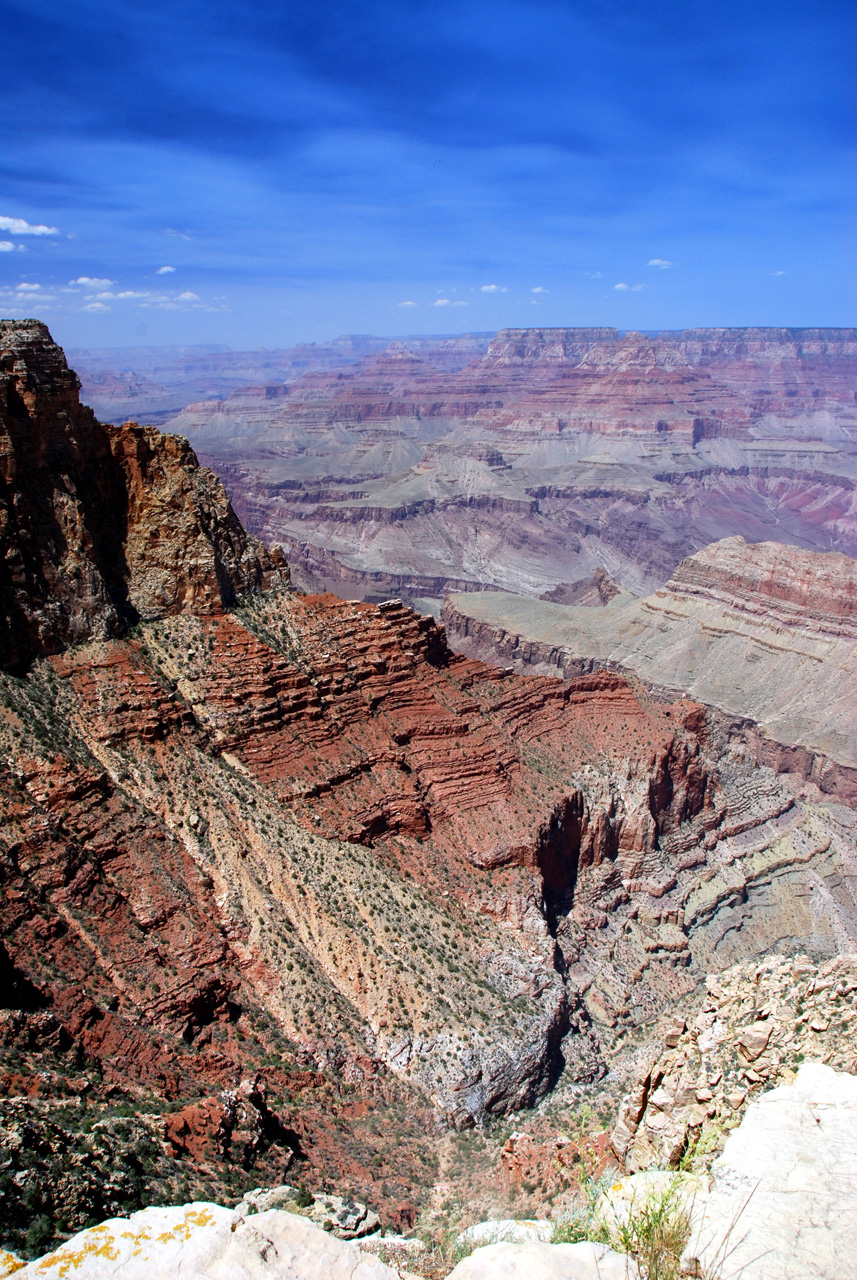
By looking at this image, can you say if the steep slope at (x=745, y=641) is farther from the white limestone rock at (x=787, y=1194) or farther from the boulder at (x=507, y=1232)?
the boulder at (x=507, y=1232)

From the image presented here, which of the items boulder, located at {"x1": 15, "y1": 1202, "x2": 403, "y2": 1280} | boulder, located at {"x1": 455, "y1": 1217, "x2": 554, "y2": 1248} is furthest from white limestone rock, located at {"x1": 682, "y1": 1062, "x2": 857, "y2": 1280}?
boulder, located at {"x1": 15, "y1": 1202, "x2": 403, "y2": 1280}

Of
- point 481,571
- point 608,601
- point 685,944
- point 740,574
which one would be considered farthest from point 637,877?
point 481,571

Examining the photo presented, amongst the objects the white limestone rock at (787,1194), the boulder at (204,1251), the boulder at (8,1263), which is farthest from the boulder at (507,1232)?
the boulder at (8,1263)

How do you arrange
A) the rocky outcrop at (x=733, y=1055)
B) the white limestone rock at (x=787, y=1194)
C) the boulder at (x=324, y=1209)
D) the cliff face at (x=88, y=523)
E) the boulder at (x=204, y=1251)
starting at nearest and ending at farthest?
the white limestone rock at (x=787, y=1194)
the boulder at (x=204, y=1251)
the rocky outcrop at (x=733, y=1055)
the boulder at (x=324, y=1209)
the cliff face at (x=88, y=523)

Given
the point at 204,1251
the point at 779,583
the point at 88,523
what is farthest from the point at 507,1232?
the point at 779,583

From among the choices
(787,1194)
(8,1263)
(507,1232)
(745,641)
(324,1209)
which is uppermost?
(8,1263)

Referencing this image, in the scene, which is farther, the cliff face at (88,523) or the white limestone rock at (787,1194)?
the cliff face at (88,523)

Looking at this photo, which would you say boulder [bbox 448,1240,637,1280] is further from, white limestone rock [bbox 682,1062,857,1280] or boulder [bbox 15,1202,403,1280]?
boulder [bbox 15,1202,403,1280]

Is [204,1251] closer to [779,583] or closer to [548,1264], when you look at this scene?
[548,1264]
